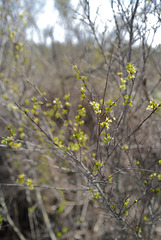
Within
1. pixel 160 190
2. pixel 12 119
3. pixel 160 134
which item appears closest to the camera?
pixel 160 190

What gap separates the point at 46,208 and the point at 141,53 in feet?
14.8

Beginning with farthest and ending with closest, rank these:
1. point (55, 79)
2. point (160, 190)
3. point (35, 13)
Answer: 1. point (55, 79)
2. point (35, 13)
3. point (160, 190)

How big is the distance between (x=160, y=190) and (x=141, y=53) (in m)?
1.70

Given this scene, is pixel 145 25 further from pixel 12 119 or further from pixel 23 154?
pixel 23 154

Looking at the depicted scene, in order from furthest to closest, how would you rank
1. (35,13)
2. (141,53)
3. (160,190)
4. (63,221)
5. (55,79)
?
(55,79), (35,13), (63,221), (141,53), (160,190)

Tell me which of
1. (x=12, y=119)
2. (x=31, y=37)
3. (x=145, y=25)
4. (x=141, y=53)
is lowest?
(x=12, y=119)

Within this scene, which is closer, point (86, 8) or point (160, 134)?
point (86, 8)

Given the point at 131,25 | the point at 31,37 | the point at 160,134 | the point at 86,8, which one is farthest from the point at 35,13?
the point at 160,134

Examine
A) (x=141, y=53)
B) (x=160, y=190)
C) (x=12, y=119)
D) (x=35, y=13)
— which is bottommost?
(x=160, y=190)

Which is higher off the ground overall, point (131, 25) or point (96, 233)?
point (131, 25)

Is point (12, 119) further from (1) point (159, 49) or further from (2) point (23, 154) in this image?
(1) point (159, 49)

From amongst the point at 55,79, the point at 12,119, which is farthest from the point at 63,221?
the point at 55,79

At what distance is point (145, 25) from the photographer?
230 centimetres

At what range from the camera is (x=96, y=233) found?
14.6ft
